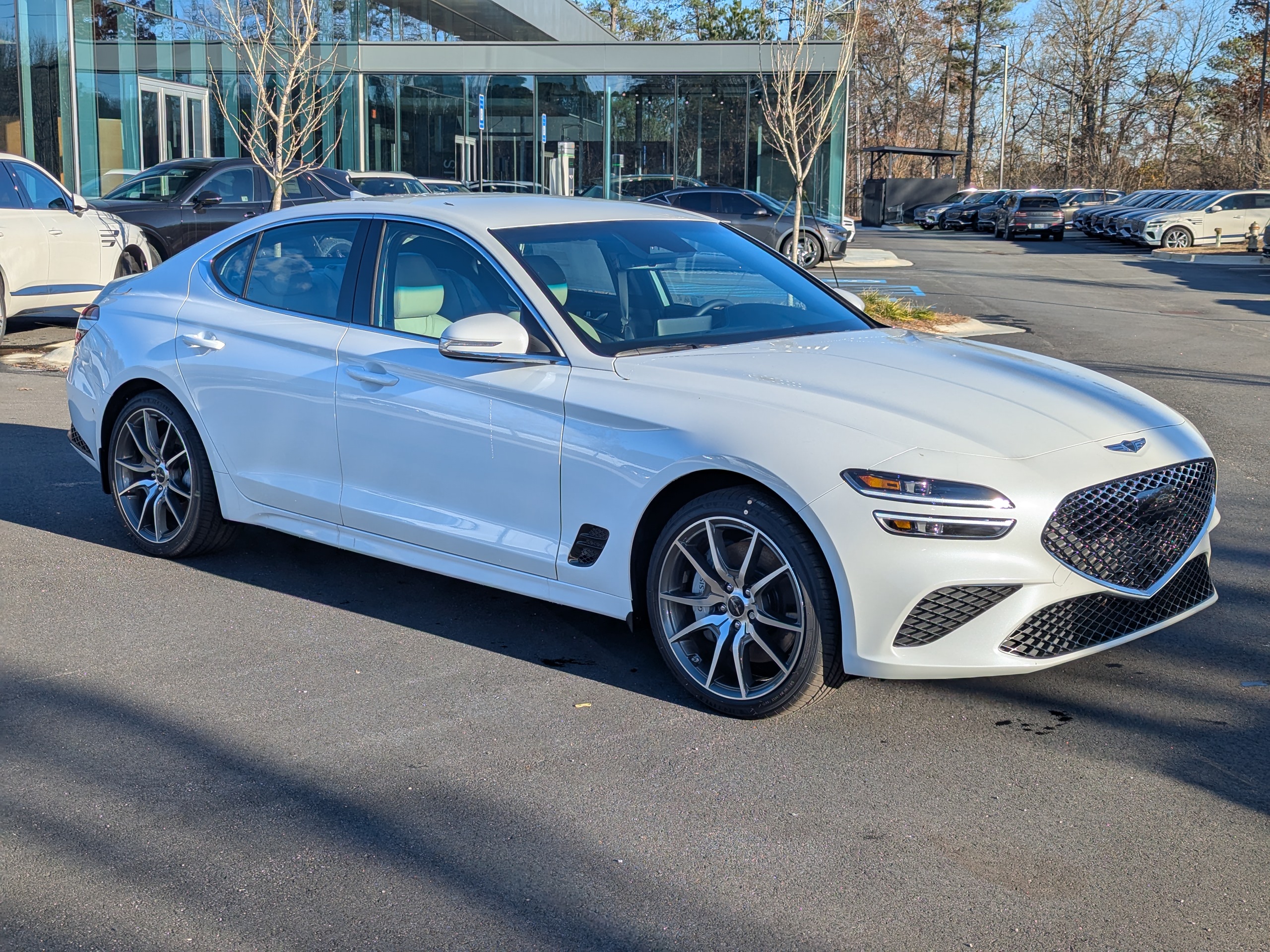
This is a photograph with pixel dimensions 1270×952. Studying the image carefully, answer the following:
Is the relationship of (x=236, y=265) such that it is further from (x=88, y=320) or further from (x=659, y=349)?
(x=659, y=349)

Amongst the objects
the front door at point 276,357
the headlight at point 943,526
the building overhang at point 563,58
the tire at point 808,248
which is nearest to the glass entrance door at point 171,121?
the building overhang at point 563,58

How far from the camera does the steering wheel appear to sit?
508 centimetres

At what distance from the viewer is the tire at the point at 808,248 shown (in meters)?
26.2

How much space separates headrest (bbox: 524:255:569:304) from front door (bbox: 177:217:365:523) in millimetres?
852

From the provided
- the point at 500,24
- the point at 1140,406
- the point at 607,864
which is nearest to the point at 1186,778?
the point at 1140,406

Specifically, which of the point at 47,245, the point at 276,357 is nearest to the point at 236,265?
the point at 276,357

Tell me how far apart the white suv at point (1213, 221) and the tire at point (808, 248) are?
15494 millimetres

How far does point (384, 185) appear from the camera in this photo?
2162 centimetres

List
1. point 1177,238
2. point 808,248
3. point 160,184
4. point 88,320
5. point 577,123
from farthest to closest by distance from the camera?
1. point 1177,238
2. point 577,123
3. point 808,248
4. point 160,184
5. point 88,320

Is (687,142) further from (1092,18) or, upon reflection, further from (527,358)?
(1092,18)

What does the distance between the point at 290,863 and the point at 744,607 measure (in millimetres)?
1593

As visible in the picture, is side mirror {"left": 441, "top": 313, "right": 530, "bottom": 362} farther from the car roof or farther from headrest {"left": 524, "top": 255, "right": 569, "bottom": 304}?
the car roof

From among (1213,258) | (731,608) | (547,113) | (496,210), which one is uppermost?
(547,113)

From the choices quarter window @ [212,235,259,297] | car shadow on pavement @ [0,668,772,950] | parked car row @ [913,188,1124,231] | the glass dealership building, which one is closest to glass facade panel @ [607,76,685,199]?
the glass dealership building
